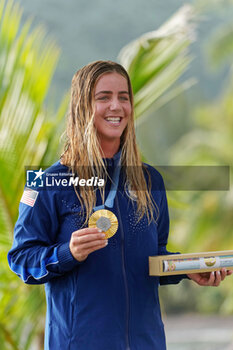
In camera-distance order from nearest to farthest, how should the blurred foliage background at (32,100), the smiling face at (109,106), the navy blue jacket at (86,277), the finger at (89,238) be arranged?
the finger at (89,238)
the navy blue jacket at (86,277)
the smiling face at (109,106)
the blurred foliage background at (32,100)

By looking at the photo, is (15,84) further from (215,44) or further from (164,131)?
(164,131)

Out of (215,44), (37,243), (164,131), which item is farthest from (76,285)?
(164,131)

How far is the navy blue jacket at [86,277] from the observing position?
1387mm

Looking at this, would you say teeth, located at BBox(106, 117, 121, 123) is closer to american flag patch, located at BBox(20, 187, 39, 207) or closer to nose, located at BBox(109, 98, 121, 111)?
nose, located at BBox(109, 98, 121, 111)

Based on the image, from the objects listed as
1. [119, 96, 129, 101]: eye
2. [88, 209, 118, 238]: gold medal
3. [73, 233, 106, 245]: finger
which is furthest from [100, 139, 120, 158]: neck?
[73, 233, 106, 245]: finger

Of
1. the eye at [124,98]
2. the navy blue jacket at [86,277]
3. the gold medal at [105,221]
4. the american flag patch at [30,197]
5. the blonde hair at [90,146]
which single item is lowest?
the navy blue jacket at [86,277]

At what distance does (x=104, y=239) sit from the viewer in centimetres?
129

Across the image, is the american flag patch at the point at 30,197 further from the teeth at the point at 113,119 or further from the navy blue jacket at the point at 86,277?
the teeth at the point at 113,119

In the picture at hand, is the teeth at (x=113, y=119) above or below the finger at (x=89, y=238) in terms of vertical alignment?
above

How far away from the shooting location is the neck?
1.53 metres

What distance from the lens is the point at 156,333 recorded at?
1.47m

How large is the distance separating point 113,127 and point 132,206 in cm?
21

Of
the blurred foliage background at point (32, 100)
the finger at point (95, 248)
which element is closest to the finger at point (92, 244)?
the finger at point (95, 248)

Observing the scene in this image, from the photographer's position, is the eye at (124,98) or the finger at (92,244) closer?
the finger at (92,244)
